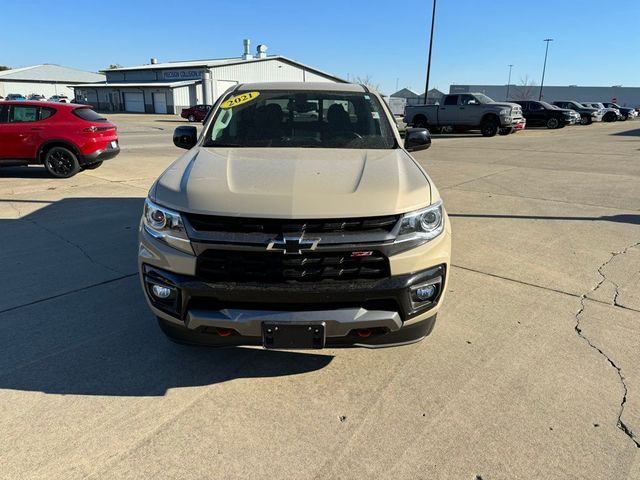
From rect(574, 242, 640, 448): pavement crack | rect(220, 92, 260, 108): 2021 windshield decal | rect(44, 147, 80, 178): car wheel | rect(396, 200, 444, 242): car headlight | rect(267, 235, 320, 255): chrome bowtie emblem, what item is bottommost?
rect(574, 242, 640, 448): pavement crack

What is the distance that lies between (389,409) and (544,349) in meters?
1.37

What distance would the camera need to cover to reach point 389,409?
2.67 m

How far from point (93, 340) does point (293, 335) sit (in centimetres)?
180

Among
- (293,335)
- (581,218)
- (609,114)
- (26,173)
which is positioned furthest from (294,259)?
(609,114)

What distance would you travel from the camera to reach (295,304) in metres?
2.46

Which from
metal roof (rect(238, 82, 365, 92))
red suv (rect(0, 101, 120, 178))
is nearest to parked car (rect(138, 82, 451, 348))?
metal roof (rect(238, 82, 365, 92))

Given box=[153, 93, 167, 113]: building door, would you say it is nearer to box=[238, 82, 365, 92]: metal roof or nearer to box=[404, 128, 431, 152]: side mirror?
box=[238, 82, 365, 92]: metal roof

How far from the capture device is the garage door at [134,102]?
59.6 meters

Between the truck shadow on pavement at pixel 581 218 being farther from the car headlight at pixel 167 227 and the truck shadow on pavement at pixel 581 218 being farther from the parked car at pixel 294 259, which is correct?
the car headlight at pixel 167 227

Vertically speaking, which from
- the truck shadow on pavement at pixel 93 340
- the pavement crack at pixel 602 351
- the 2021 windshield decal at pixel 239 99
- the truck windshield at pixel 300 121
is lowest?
the truck shadow on pavement at pixel 93 340

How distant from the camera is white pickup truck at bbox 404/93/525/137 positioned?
2252cm

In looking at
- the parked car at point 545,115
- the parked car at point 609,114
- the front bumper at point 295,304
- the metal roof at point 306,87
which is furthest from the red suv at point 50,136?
the parked car at point 609,114

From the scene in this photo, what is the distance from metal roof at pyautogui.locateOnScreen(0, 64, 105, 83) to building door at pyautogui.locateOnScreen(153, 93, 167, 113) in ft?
120

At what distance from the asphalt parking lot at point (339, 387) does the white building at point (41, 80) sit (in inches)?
3343
